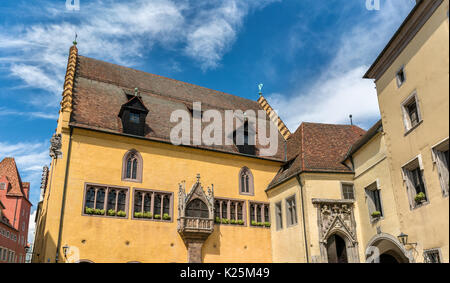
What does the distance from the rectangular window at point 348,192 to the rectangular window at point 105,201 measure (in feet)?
40.3

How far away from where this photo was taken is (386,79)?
17.0 m

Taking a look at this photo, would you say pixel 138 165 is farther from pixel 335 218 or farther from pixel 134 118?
pixel 335 218

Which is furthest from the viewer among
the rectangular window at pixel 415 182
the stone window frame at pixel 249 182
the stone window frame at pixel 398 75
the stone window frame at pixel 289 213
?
the stone window frame at pixel 249 182

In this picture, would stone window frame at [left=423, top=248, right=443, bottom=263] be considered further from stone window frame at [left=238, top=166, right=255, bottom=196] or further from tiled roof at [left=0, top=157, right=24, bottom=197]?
tiled roof at [left=0, top=157, right=24, bottom=197]

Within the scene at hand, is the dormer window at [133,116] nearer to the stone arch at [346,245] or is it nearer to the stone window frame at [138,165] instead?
the stone window frame at [138,165]

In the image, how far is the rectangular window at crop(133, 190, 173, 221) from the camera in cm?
2183

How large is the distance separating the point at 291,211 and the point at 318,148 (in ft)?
14.1

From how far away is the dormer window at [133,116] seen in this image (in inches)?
907

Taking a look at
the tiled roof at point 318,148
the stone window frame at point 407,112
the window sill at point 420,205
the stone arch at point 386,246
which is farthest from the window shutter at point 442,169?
the tiled roof at point 318,148

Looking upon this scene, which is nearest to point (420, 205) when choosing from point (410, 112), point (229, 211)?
point (410, 112)

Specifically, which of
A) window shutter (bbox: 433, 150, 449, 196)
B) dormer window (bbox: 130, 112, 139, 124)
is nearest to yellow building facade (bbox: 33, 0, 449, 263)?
window shutter (bbox: 433, 150, 449, 196)

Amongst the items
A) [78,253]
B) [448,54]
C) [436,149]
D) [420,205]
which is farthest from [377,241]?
[78,253]

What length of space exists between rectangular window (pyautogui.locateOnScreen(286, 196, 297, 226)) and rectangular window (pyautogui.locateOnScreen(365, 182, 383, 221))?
4.35 meters
